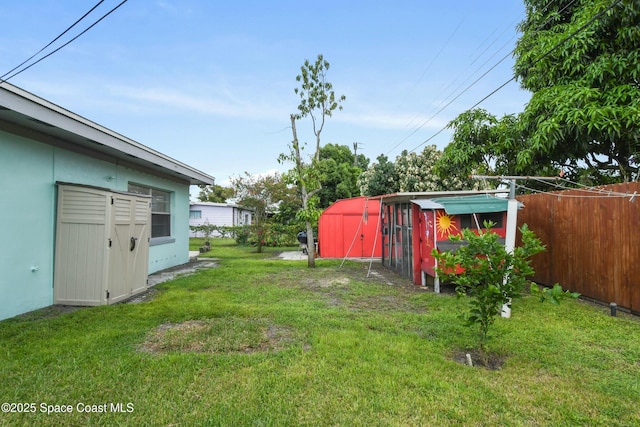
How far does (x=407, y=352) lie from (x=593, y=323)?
2998mm

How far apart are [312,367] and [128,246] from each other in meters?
4.28

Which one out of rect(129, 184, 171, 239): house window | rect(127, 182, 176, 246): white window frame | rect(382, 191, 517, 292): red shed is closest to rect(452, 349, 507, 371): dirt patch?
rect(382, 191, 517, 292): red shed

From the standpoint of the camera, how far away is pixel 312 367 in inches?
119

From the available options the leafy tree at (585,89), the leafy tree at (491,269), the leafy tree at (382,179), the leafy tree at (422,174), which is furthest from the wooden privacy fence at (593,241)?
the leafy tree at (382,179)

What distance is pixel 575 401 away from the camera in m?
2.51

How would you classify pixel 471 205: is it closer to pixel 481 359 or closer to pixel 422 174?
pixel 481 359

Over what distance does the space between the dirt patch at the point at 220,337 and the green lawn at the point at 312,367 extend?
0.02 meters

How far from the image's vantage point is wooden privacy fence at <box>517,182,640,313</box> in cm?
491

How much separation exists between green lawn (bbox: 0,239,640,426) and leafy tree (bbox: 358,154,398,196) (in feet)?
43.7

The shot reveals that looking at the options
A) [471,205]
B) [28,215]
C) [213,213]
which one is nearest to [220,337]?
[28,215]

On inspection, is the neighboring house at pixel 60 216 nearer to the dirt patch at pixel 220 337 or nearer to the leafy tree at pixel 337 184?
the dirt patch at pixel 220 337

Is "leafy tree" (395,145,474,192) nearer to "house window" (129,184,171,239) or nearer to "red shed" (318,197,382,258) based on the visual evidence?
"red shed" (318,197,382,258)

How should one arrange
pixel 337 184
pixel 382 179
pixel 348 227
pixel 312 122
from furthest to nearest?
pixel 337 184 → pixel 382 179 → pixel 348 227 → pixel 312 122

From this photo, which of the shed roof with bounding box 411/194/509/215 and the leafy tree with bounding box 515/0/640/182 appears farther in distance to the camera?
the leafy tree with bounding box 515/0/640/182
